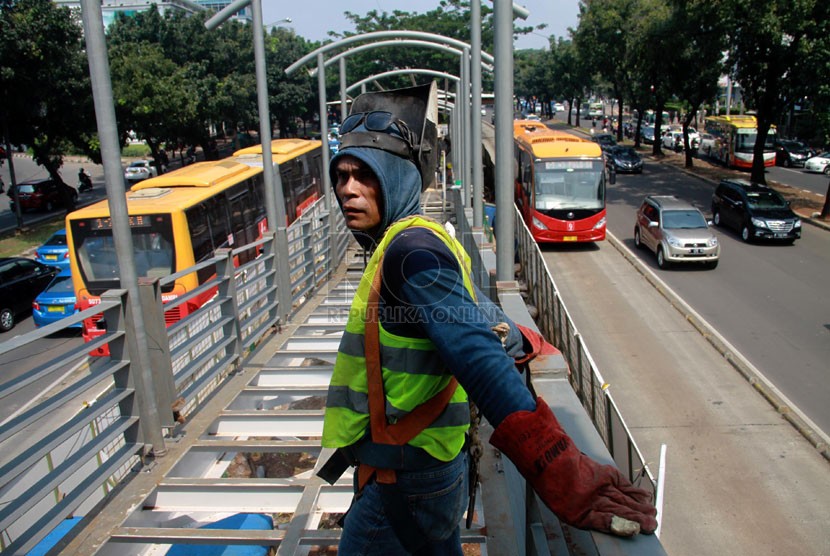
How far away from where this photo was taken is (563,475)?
5.18 ft

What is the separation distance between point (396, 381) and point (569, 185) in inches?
824

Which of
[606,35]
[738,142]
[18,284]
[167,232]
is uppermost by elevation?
[606,35]

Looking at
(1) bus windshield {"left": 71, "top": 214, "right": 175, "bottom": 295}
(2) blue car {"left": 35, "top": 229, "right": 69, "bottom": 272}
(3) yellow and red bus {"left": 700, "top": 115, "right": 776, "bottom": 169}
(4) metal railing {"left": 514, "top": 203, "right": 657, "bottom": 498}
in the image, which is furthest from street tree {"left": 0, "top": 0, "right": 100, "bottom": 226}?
(3) yellow and red bus {"left": 700, "top": 115, "right": 776, "bottom": 169}

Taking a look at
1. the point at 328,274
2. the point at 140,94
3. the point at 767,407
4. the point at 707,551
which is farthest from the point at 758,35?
the point at 140,94

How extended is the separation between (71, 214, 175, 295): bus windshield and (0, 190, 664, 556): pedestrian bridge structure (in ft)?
20.5

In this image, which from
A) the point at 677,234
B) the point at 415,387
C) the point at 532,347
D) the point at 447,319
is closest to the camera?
the point at 447,319

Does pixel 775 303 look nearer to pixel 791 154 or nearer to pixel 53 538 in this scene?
pixel 53 538

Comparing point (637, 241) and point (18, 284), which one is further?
point (637, 241)

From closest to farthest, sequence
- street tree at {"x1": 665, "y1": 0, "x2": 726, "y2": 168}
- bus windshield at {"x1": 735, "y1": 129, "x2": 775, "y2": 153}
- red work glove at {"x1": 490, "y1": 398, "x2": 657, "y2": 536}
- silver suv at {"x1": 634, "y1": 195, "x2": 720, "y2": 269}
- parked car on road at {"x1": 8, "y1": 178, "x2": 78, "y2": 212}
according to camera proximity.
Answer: red work glove at {"x1": 490, "y1": 398, "x2": 657, "y2": 536} < silver suv at {"x1": 634, "y1": 195, "x2": 720, "y2": 269} < street tree at {"x1": 665, "y1": 0, "x2": 726, "y2": 168} < parked car on road at {"x1": 8, "y1": 178, "x2": 78, "y2": 212} < bus windshield at {"x1": 735, "y1": 129, "x2": 775, "y2": 153}

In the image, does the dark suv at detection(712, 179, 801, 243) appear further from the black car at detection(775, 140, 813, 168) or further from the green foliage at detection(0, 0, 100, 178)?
the green foliage at detection(0, 0, 100, 178)

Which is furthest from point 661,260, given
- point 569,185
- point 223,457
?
point 223,457

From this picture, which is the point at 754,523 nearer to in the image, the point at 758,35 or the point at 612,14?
the point at 758,35

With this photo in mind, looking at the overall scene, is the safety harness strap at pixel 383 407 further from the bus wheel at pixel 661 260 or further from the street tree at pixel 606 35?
the street tree at pixel 606 35

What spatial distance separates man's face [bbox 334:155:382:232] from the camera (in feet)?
6.93
